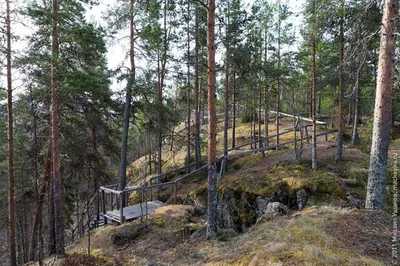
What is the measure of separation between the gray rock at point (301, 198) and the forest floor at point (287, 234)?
0.72 ft

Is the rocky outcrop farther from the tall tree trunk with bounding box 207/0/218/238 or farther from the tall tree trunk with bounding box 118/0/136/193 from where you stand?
the tall tree trunk with bounding box 118/0/136/193

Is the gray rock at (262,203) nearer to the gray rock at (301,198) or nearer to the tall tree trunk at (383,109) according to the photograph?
the gray rock at (301,198)

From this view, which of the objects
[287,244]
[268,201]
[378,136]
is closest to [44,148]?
[268,201]

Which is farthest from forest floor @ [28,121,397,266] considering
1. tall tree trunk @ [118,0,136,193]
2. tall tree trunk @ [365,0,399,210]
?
tall tree trunk @ [118,0,136,193]

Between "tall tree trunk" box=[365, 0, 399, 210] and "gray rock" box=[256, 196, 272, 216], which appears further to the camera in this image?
"gray rock" box=[256, 196, 272, 216]

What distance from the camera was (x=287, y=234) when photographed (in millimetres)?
4598

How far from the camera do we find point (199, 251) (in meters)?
6.01

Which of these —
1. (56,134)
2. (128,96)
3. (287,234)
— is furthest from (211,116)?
(128,96)

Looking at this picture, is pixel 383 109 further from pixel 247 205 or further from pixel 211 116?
pixel 247 205

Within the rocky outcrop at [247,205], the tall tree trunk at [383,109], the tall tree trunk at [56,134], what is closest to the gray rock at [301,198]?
the rocky outcrop at [247,205]

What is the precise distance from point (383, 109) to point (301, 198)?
12.1 feet

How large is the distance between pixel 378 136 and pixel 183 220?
632 cm

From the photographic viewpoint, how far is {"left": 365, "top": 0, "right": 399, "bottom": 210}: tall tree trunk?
5.53m

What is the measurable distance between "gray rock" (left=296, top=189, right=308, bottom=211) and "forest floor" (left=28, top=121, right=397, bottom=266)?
0.22m
